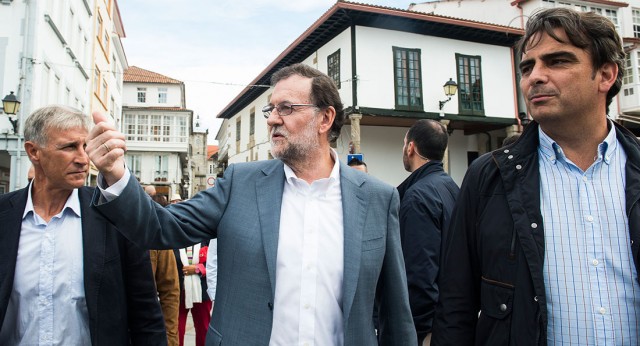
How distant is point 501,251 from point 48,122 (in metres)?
2.23

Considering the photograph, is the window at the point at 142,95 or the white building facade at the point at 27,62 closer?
the white building facade at the point at 27,62

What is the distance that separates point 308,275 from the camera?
6.57ft

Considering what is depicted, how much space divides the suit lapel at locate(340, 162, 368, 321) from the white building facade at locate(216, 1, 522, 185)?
14140 mm

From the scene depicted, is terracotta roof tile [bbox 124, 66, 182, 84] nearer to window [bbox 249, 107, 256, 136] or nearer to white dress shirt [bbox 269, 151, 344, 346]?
window [bbox 249, 107, 256, 136]

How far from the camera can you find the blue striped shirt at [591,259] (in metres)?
1.69

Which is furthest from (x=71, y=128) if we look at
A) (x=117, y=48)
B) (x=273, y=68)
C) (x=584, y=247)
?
(x=117, y=48)

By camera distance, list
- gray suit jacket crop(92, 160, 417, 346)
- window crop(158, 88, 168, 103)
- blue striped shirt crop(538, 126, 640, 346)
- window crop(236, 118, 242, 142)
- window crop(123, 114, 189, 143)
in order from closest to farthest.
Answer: blue striped shirt crop(538, 126, 640, 346), gray suit jacket crop(92, 160, 417, 346), window crop(236, 118, 242, 142), window crop(123, 114, 189, 143), window crop(158, 88, 168, 103)

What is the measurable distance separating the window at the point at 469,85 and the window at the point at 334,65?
505 centimetres

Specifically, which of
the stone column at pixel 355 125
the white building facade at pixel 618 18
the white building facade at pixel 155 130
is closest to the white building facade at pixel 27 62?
the stone column at pixel 355 125

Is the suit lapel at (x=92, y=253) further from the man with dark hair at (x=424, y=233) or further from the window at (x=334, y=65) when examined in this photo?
the window at (x=334, y=65)

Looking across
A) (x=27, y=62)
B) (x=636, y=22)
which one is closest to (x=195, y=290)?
(x=27, y=62)

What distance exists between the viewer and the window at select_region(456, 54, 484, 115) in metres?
18.4

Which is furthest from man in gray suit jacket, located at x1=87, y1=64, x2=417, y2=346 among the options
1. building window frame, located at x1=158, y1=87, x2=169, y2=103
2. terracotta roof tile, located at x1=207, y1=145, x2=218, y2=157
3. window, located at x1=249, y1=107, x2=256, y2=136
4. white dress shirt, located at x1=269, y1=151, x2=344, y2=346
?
terracotta roof tile, located at x1=207, y1=145, x2=218, y2=157

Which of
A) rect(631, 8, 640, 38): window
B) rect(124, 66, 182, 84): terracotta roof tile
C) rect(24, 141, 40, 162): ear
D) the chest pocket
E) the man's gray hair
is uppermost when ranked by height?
rect(124, 66, 182, 84): terracotta roof tile
